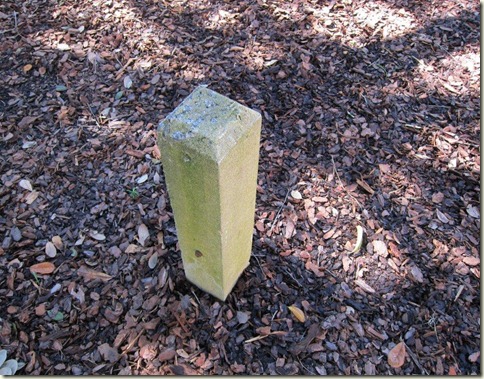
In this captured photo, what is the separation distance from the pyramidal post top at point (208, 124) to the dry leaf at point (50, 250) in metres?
1.31

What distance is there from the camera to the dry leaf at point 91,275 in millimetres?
2209

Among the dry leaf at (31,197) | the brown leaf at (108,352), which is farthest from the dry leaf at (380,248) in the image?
the dry leaf at (31,197)

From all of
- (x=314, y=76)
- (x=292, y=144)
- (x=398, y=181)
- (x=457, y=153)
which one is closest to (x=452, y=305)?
(x=398, y=181)

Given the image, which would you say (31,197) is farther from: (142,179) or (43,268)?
(142,179)

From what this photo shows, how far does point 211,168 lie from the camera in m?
1.38

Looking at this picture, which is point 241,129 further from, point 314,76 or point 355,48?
point 355,48

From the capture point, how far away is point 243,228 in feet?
6.12

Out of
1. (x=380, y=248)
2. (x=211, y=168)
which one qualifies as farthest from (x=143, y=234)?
(x=380, y=248)

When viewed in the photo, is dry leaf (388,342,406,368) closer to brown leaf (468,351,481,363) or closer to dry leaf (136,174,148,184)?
brown leaf (468,351,481,363)

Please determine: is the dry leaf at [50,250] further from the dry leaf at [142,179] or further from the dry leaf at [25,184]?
the dry leaf at [142,179]

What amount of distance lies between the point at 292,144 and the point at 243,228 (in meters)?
1.14

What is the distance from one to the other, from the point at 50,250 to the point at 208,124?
1464 millimetres

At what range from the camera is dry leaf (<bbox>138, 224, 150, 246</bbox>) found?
92.4 inches

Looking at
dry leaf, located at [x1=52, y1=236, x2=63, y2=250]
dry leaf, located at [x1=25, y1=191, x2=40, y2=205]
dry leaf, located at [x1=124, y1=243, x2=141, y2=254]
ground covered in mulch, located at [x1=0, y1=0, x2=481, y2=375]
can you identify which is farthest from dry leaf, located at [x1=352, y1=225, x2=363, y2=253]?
dry leaf, located at [x1=25, y1=191, x2=40, y2=205]
